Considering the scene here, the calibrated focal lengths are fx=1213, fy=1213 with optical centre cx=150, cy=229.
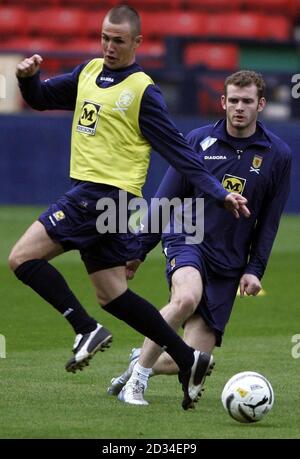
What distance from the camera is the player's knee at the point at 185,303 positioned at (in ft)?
23.1

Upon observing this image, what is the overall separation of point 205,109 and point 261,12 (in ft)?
17.2

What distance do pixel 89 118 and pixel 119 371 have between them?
7.46 feet

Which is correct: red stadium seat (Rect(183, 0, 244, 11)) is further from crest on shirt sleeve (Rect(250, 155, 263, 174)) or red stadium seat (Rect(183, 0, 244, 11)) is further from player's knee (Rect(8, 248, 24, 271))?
player's knee (Rect(8, 248, 24, 271))

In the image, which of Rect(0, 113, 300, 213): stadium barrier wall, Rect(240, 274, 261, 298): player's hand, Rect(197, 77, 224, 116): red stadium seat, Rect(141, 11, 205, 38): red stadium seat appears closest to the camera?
Rect(240, 274, 261, 298): player's hand

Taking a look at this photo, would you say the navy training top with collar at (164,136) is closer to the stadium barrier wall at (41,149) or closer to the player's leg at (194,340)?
the player's leg at (194,340)

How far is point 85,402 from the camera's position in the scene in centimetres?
712

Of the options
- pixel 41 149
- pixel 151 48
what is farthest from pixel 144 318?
pixel 151 48

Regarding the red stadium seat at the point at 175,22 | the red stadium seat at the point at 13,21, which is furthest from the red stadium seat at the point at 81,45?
the red stadium seat at the point at 175,22

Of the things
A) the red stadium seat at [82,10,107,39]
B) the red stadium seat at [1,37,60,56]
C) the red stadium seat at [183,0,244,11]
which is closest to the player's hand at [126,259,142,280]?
the red stadium seat at [1,37,60,56]

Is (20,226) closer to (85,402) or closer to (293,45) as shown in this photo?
(293,45)

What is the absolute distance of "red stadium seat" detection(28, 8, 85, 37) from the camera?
81.4ft

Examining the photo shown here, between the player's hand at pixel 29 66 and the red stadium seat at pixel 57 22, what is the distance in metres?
17.9

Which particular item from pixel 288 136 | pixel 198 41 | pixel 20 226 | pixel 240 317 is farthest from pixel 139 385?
pixel 198 41

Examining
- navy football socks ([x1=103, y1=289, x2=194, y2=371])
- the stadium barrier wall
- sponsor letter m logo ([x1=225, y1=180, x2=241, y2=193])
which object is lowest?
the stadium barrier wall
